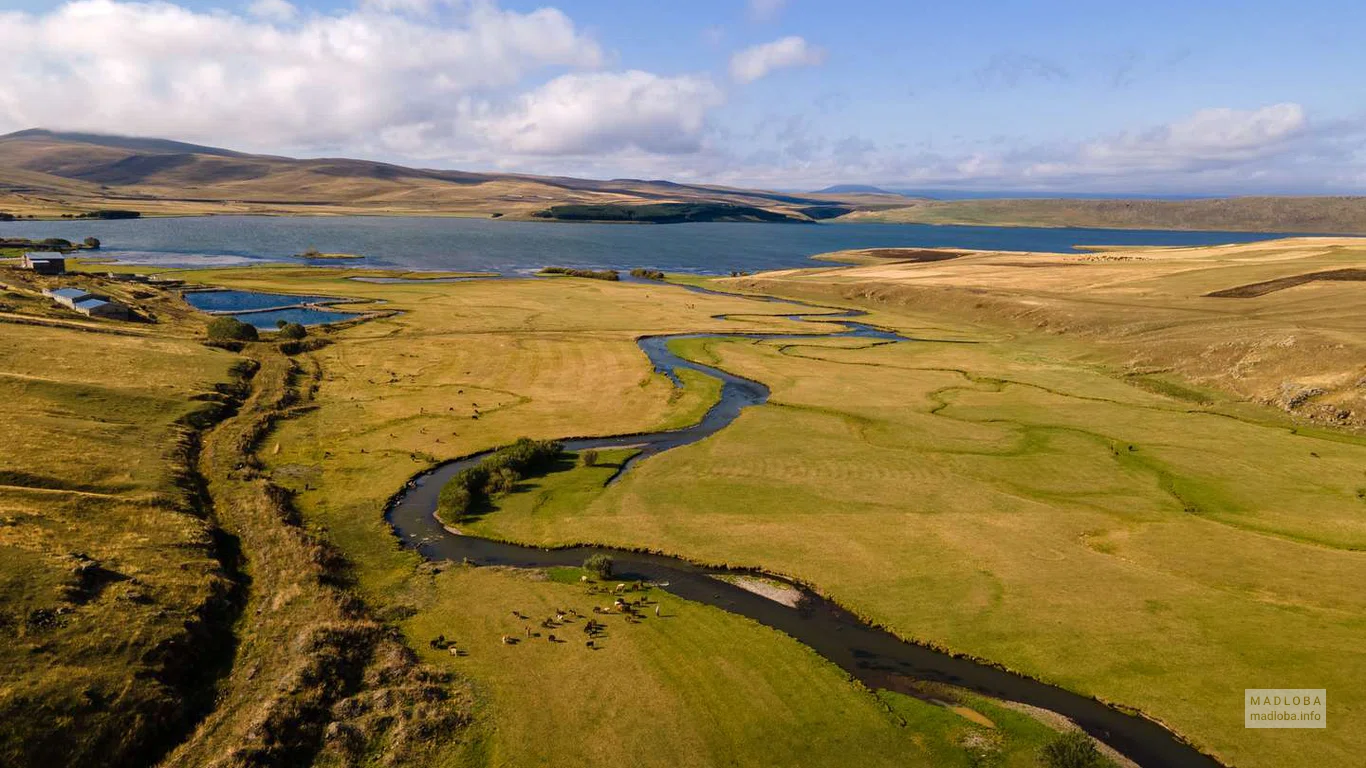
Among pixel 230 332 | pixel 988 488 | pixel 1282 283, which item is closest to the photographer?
pixel 988 488

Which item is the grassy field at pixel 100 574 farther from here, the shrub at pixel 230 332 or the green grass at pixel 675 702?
the shrub at pixel 230 332

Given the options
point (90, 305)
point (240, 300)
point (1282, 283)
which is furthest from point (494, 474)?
point (1282, 283)

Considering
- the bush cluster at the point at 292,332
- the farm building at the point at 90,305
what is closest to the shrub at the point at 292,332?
the bush cluster at the point at 292,332

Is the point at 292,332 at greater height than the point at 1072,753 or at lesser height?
greater

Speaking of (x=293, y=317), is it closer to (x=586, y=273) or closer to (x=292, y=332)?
(x=292, y=332)

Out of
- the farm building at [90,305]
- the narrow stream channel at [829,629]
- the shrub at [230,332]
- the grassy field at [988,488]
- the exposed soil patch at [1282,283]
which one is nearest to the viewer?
the narrow stream channel at [829,629]

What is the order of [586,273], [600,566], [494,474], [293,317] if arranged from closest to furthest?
[600,566] < [494,474] < [293,317] < [586,273]

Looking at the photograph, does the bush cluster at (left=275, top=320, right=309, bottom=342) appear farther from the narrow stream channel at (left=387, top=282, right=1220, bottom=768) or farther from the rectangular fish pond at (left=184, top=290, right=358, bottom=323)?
the narrow stream channel at (left=387, top=282, right=1220, bottom=768)

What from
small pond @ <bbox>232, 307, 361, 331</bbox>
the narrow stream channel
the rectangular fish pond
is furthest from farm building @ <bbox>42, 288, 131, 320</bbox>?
the narrow stream channel
